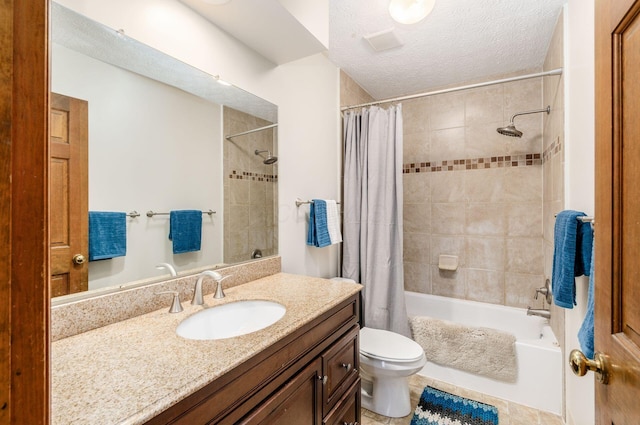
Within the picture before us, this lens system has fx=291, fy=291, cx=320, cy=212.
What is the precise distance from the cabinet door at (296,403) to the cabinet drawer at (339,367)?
0.06m

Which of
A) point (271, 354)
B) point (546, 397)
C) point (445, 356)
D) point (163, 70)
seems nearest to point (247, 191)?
point (163, 70)

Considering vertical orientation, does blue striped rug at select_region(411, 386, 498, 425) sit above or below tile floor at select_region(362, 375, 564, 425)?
above

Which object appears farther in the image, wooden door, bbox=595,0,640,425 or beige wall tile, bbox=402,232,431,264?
beige wall tile, bbox=402,232,431,264

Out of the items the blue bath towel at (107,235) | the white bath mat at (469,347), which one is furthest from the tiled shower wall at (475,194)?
the blue bath towel at (107,235)

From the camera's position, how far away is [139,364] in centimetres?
72

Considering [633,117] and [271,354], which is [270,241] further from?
[633,117]

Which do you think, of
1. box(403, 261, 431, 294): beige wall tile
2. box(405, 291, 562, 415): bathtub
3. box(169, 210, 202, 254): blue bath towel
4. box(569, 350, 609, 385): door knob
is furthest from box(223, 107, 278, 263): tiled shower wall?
box(403, 261, 431, 294): beige wall tile

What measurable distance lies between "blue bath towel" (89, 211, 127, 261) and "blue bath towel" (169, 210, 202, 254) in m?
0.18

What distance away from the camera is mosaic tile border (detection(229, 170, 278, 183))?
1.52m

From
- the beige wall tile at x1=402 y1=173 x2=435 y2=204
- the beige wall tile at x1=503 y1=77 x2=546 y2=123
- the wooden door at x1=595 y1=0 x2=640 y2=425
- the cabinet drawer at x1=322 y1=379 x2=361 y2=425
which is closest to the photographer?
the wooden door at x1=595 y1=0 x2=640 y2=425

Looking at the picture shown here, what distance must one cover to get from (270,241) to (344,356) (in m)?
0.74

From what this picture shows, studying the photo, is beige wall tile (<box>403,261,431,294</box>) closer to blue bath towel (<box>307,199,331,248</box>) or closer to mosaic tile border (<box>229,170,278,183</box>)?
blue bath towel (<box>307,199,331,248</box>)

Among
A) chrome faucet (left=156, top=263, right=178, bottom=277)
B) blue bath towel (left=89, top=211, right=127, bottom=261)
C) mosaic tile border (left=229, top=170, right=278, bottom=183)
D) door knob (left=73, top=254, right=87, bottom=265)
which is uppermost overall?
mosaic tile border (left=229, top=170, right=278, bottom=183)

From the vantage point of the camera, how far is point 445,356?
2.15 metres
